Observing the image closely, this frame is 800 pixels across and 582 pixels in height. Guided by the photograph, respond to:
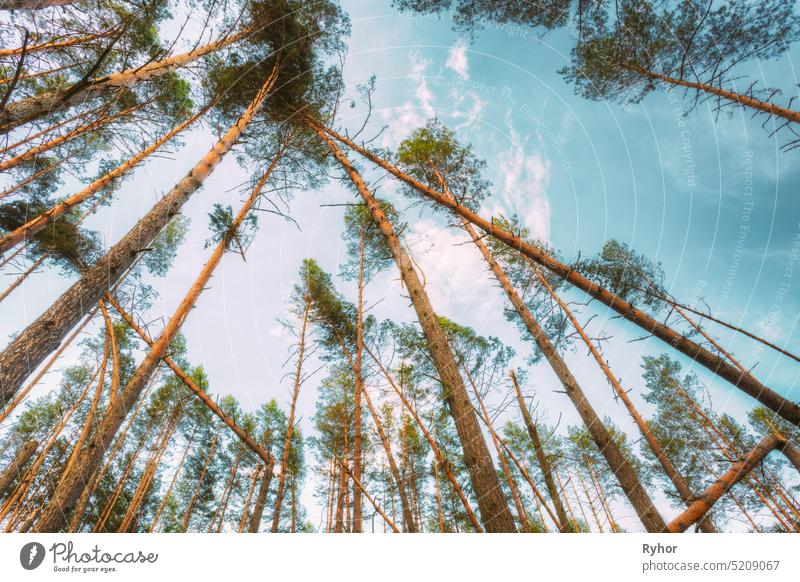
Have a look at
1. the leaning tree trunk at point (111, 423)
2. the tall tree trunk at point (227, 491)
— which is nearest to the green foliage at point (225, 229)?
the leaning tree trunk at point (111, 423)

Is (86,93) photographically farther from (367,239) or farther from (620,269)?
(620,269)

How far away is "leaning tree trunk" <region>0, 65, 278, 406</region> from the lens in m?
2.31

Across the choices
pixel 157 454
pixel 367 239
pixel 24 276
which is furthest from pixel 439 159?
pixel 157 454

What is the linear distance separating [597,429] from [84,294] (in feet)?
Result: 25.0

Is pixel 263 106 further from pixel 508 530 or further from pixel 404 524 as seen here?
pixel 404 524

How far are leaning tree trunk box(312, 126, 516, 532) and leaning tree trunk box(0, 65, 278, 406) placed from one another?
2.43 m

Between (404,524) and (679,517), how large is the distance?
37.6ft

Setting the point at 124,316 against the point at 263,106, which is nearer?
the point at 124,316

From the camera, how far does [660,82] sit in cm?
507

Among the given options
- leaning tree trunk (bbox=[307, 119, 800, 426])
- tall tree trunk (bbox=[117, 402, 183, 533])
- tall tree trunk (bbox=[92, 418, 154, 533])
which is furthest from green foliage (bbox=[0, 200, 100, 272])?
tall tree trunk (bbox=[92, 418, 154, 533])

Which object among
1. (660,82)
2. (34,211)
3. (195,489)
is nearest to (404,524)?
(195,489)

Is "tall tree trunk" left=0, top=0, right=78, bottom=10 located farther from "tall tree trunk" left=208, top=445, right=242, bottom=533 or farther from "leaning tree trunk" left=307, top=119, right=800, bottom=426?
"tall tree trunk" left=208, top=445, right=242, bottom=533
